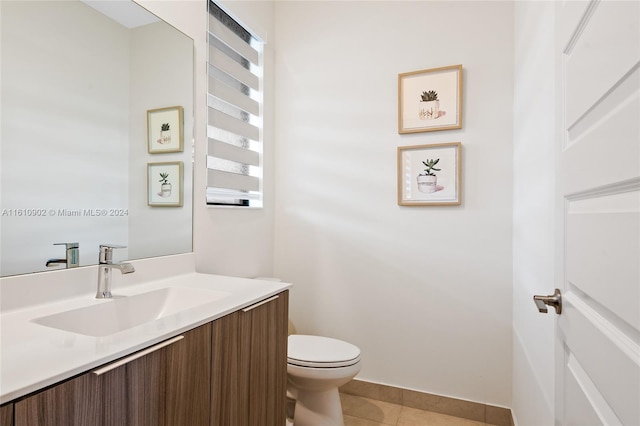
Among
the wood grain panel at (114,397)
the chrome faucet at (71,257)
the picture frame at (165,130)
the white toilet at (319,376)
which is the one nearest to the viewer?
the wood grain panel at (114,397)

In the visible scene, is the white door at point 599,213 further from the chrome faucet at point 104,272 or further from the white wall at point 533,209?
the chrome faucet at point 104,272

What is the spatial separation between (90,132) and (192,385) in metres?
0.94

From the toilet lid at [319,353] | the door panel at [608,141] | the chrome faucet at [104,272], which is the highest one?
the door panel at [608,141]

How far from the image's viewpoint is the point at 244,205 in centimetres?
214

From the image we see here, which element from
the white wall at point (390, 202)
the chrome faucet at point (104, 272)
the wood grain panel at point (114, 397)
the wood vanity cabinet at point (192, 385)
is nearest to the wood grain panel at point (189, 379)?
the wood vanity cabinet at point (192, 385)

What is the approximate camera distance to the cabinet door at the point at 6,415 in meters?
0.55

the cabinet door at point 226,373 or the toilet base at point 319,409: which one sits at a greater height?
the cabinet door at point 226,373

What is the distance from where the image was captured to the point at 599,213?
0.58 m

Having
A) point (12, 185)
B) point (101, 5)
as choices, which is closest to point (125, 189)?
point (12, 185)

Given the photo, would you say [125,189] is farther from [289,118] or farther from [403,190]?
[403,190]

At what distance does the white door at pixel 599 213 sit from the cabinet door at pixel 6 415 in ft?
3.00

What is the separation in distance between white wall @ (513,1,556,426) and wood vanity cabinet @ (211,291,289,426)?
0.92 meters

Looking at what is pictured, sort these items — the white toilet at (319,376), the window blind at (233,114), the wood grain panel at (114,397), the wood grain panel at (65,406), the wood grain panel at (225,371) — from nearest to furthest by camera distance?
the wood grain panel at (65,406) → the wood grain panel at (114,397) → the wood grain panel at (225,371) → the white toilet at (319,376) → the window blind at (233,114)

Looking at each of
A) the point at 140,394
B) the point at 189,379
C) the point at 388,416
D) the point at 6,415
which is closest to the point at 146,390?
the point at 140,394
